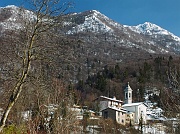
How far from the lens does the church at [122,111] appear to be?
62.0 meters

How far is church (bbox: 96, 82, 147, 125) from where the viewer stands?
204ft

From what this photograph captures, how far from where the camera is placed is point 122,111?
63750 mm

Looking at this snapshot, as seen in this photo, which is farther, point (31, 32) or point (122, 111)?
point (122, 111)

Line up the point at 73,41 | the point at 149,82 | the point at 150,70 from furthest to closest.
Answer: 1. the point at 150,70
2. the point at 149,82
3. the point at 73,41

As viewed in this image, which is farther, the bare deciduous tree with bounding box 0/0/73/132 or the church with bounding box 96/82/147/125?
the church with bounding box 96/82/147/125

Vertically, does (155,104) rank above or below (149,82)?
below

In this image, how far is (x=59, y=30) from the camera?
9.59 m

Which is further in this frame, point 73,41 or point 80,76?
point 80,76

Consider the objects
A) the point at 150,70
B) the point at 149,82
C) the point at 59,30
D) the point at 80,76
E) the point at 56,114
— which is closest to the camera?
the point at 59,30

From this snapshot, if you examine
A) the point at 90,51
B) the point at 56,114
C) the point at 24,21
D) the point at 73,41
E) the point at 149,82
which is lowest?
the point at 56,114

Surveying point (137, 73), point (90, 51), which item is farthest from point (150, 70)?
point (90, 51)

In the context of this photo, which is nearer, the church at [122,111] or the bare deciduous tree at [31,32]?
the bare deciduous tree at [31,32]

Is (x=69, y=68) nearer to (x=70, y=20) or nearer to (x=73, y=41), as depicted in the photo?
(x=73, y=41)

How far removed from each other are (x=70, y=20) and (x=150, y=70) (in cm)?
9591
